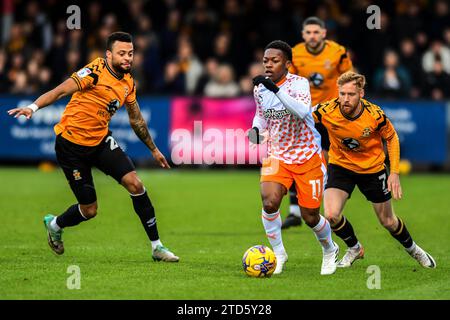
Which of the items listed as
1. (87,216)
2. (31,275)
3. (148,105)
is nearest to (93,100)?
(87,216)

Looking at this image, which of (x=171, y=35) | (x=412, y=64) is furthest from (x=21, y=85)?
(x=412, y=64)

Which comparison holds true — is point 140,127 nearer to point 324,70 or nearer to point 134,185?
point 134,185

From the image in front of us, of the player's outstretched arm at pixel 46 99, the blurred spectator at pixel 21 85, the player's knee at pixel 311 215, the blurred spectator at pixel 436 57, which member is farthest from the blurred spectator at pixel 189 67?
the player's knee at pixel 311 215

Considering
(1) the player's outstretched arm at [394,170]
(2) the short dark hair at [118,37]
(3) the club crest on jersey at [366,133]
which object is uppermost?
(2) the short dark hair at [118,37]

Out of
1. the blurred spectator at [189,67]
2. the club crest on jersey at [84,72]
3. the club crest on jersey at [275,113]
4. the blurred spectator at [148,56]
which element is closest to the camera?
the club crest on jersey at [275,113]

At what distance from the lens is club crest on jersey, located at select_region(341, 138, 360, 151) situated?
10.4 meters

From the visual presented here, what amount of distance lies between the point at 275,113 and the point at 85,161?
2.17 metres

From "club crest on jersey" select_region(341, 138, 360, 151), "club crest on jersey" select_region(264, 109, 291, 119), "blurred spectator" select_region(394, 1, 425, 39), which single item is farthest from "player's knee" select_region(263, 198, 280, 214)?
"blurred spectator" select_region(394, 1, 425, 39)

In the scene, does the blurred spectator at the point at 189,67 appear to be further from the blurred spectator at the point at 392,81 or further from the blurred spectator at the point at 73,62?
the blurred spectator at the point at 392,81

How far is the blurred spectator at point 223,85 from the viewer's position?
70.9ft

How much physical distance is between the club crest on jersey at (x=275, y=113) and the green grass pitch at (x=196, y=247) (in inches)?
60.5

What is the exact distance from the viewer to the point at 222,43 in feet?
73.0
